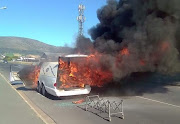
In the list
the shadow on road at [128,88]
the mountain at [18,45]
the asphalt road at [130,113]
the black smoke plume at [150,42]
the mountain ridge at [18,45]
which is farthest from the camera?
the mountain ridge at [18,45]

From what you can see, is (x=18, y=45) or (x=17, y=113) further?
(x=18, y=45)

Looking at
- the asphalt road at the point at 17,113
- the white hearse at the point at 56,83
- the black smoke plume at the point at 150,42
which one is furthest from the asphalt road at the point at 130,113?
the black smoke plume at the point at 150,42

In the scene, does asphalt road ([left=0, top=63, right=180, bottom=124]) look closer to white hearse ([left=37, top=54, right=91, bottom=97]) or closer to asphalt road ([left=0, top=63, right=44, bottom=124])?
asphalt road ([left=0, top=63, right=44, bottom=124])

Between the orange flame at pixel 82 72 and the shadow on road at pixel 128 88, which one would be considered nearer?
the orange flame at pixel 82 72

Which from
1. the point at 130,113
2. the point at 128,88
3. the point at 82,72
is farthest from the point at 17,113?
the point at 128,88

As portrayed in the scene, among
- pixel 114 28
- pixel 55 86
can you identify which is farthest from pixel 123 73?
pixel 114 28

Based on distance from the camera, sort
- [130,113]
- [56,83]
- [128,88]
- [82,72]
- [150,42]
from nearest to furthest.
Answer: [130,113] → [56,83] → [150,42] → [82,72] → [128,88]

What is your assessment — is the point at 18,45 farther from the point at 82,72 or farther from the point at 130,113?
the point at 130,113

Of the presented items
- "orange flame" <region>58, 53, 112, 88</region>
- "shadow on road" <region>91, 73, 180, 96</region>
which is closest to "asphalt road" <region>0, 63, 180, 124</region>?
"orange flame" <region>58, 53, 112, 88</region>

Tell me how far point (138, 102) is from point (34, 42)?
16436cm

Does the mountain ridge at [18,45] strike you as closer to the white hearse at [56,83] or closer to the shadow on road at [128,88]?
the shadow on road at [128,88]

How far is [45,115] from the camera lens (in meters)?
8.77

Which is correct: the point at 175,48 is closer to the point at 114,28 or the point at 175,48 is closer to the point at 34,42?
the point at 114,28

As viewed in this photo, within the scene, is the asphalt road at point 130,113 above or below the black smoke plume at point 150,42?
below
